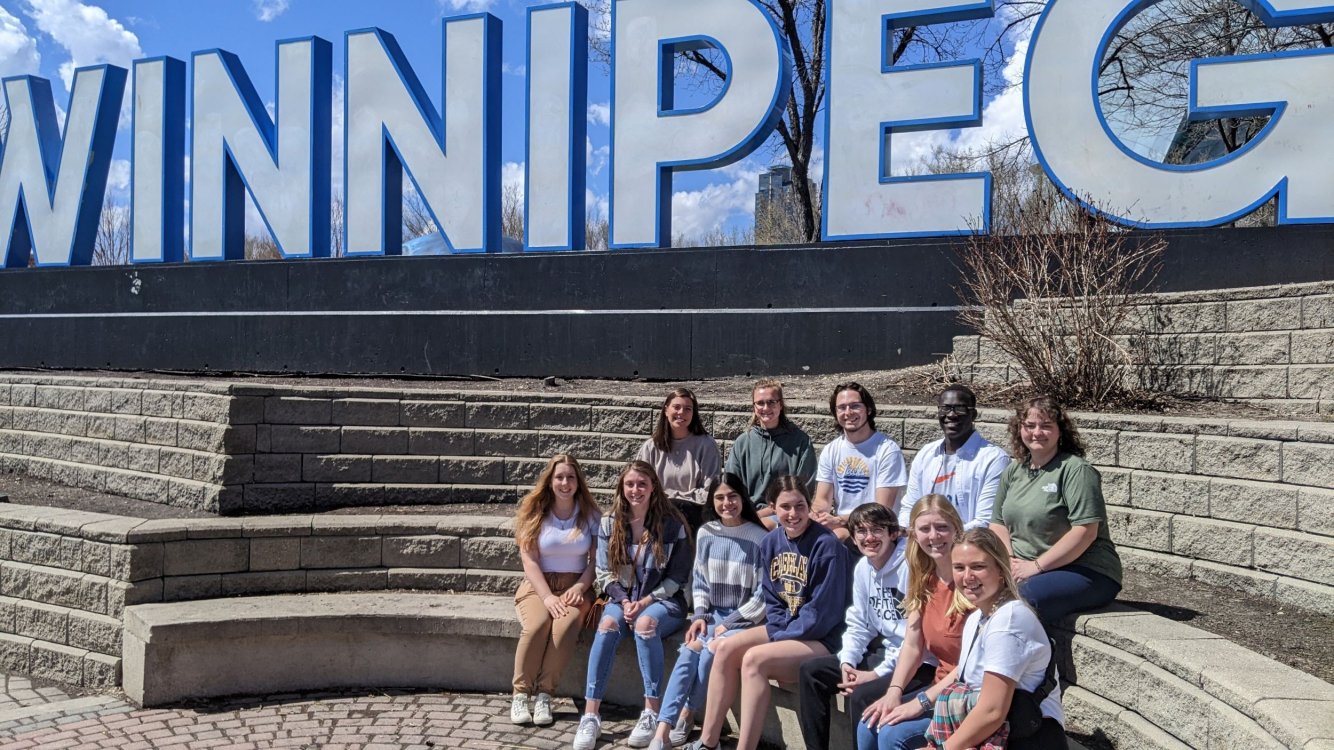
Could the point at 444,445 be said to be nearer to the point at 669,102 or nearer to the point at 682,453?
the point at 682,453

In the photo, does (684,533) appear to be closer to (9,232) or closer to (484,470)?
(484,470)

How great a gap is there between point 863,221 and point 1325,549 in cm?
522

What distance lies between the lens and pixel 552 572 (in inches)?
236

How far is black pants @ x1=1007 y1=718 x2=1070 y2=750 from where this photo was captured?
3766 mm

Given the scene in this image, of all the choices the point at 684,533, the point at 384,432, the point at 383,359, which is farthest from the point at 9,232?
the point at 684,533

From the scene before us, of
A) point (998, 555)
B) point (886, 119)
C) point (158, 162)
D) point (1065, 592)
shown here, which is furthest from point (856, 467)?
point (158, 162)

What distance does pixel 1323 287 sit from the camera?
6.80 m

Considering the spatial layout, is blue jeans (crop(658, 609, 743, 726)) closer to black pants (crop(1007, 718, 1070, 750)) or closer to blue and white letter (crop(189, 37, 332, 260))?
black pants (crop(1007, 718, 1070, 750))

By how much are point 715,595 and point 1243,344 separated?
3.97 meters

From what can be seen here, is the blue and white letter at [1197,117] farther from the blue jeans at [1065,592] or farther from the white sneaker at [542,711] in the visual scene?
the white sneaker at [542,711]

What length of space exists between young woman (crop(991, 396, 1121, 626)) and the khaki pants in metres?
2.23

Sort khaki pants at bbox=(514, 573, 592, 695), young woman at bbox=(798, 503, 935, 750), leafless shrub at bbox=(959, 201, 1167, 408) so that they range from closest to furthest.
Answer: young woman at bbox=(798, 503, 935, 750) → khaki pants at bbox=(514, 573, 592, 695) → leafless shrub at bbox=(959, 201, 1167, 408)

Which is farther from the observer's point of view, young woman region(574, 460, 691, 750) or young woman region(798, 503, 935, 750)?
young woman region(574, 460, 691, 750)

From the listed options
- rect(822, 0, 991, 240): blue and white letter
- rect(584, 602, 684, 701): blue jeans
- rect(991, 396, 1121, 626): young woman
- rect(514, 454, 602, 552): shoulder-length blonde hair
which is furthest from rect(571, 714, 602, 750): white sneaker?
rect(822, 0, 991, 240): blue and white letter
